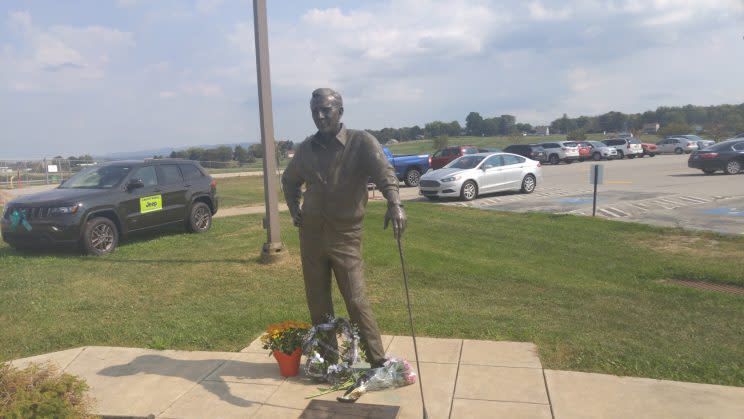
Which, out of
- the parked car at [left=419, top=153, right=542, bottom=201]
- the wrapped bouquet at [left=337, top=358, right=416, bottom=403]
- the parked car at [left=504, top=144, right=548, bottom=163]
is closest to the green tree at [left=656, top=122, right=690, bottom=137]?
the parked car at [left=504, top=144, right=548, bottom=163]

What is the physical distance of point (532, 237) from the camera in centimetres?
1045

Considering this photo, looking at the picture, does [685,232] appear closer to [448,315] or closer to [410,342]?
[448,315]

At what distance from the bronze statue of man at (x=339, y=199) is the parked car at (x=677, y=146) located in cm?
4634

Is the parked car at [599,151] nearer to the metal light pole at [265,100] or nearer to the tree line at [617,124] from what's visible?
the tree line at [617,124]

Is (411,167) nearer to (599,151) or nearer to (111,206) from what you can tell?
(111,206)

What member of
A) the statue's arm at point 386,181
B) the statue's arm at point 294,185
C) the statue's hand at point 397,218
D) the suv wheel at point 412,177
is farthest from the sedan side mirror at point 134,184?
the suv wheel at point 412,177

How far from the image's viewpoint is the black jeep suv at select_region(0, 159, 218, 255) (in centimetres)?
947

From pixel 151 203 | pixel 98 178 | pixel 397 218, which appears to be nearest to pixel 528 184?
pixel 151 203

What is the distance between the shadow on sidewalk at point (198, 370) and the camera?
4.57 metres

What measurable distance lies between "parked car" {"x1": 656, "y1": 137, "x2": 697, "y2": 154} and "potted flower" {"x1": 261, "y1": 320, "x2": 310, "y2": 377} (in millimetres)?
46409

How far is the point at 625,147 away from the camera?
42.3m

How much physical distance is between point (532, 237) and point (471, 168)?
7401 mm

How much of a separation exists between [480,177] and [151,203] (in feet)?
32.6

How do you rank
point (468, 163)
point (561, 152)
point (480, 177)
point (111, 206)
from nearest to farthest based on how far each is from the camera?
point (111, 206), point (480, 177), point (468, 163), point (561, 152)
